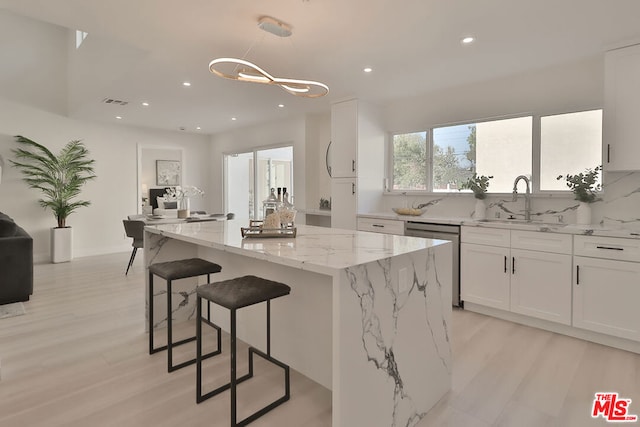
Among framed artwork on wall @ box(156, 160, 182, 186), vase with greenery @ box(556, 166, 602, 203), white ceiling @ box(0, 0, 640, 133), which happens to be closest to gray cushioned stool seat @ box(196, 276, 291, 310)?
white ceiling @ box(0, 0, 640, 133)

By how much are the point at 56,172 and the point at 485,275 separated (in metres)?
7.04

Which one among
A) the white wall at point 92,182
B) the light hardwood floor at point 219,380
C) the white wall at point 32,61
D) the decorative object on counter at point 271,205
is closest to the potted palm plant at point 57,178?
the white wall at point 92,182

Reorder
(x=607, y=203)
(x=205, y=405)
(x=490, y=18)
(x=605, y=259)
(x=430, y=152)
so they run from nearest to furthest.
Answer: (x=205, y=405)
(x=490, y=18)
(x=605, y=259)
(x=607, y=203)
(x=430, y=152)

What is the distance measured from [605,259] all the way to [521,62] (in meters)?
1.99

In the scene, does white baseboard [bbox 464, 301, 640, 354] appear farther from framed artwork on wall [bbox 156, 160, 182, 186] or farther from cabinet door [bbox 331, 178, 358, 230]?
framed artwork on wall [bbox 156, 160, 182, 186]

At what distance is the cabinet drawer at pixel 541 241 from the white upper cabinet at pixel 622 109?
0.75 metres

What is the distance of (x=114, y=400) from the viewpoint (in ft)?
6.87

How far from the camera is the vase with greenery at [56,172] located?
19.6ft

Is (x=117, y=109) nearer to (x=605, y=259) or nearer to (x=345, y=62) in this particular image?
(x=345, y=62)

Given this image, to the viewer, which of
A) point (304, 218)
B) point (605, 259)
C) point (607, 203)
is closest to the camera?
point (605, 259)

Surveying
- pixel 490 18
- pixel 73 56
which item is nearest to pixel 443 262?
pixel 490 18

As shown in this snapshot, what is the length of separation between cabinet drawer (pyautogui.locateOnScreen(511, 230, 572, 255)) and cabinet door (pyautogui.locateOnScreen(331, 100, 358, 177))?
216 cm

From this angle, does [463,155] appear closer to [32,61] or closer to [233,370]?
[233,370]

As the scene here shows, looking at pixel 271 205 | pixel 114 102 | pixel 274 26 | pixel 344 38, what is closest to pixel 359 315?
pixel 271 205
